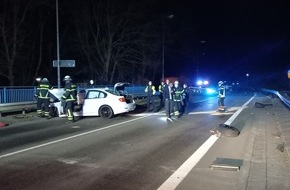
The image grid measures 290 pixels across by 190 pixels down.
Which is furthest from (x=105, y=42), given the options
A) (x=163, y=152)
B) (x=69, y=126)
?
(x=163, y=152)

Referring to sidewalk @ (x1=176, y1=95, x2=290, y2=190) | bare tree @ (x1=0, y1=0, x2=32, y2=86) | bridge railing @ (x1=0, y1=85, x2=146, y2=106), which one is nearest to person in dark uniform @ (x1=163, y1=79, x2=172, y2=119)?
sidewalk @ (x1=176, y1=95, x2=290, y2=190)

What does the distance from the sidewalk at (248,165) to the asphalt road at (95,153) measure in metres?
0.57

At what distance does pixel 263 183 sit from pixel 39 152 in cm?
535

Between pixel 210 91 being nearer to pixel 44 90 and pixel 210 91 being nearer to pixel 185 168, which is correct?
pixel 44 90

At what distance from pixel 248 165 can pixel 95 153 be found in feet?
11.6

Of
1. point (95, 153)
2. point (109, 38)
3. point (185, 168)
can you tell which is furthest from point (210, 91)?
point (185, 168)

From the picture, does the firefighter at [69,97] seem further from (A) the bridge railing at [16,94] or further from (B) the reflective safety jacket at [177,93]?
(A) the bridge railing at [16,94]

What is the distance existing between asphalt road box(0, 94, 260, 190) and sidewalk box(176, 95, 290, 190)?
0.57 meters

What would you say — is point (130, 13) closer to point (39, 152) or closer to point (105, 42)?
point (105, 42)

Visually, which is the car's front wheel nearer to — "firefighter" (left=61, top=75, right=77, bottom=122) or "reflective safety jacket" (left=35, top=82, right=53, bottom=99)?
"firefighter" (left=61, top=75, right=77, bottom=122)

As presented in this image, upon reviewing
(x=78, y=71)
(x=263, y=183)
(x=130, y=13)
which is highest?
(x=130, y=13)

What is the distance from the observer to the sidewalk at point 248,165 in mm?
7066

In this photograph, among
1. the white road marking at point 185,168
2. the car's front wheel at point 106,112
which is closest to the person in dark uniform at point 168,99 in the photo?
the car's front wheel at point 106,112

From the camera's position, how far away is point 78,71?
48.2 meters
